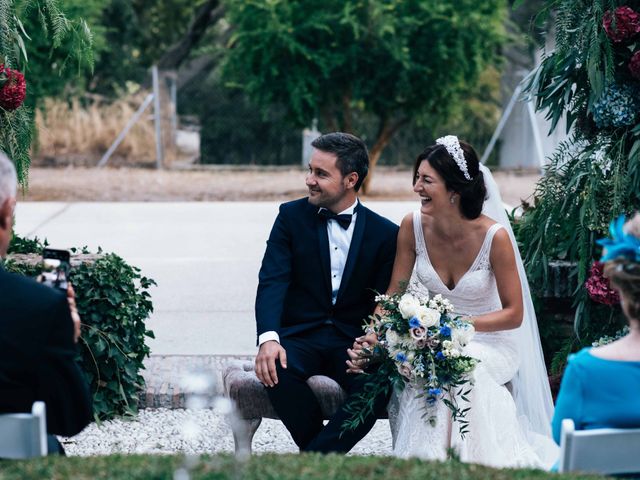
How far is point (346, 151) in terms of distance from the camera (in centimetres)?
477

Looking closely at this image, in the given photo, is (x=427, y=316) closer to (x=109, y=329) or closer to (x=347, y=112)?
(x=109, y=329)

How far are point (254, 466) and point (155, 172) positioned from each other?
1960 centimetres

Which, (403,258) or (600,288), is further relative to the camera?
(600,288)

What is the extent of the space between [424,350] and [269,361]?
74cm

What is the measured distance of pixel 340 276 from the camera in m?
4.79

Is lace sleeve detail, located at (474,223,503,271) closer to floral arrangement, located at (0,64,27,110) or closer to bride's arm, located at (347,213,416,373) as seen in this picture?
bride's arm, located at (347,213,416,373)

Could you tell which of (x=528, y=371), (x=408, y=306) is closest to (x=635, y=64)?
(x=528, y=371)

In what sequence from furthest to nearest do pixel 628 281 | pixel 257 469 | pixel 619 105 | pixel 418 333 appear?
pixel 619 105 → pixel 418 333 → pixel 628 281 → pixel 257 469

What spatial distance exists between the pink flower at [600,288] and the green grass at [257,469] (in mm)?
2533

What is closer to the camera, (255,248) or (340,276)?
(340,276)

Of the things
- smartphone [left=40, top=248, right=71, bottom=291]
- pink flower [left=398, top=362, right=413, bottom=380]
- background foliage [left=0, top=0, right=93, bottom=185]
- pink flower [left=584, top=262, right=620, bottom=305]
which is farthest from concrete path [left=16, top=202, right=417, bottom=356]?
smartphone [left=40, top=248, right=71, bottom=291]

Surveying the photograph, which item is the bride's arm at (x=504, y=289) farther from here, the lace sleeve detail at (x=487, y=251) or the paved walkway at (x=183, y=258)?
the paved walkway at (x=183, y=258)

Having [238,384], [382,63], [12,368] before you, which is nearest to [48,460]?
[12,368]

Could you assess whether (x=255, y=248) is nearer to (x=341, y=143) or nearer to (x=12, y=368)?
(x=341, y=143)
